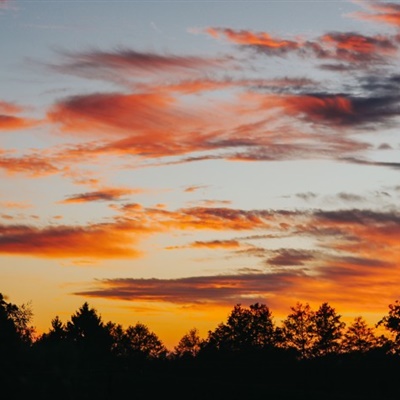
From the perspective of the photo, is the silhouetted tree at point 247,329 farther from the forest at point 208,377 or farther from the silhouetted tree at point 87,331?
the forest at point 208,377

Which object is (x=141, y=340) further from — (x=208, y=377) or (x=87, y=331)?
(x=208, y=377)

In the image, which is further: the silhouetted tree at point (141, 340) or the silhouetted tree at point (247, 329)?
the silhouetted tree at point (141, 340)

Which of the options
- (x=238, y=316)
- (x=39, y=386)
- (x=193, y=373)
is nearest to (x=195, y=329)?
(x=238, y=316)

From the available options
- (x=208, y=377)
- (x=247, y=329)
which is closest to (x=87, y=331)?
(x=247, y=329)

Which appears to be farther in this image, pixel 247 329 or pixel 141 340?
pixel 141 340

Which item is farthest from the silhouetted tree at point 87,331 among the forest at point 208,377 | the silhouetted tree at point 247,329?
the forest at point 208,377

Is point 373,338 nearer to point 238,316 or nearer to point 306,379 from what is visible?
point 238,316

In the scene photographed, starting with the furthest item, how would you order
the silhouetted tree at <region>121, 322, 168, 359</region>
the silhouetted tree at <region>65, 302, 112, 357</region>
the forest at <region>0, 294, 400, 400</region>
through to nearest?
the silhouetted tree at <region>121, 322, 168, 359</region>, the silhouetted tree at <region>65, 302, 112, 357</region>, the forest at <region>0, 294, 400, 400</region>

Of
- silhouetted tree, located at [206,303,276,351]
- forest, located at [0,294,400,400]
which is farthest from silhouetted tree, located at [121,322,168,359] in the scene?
forest, located at [0,294,400,400]

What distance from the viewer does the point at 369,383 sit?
47.7 metres

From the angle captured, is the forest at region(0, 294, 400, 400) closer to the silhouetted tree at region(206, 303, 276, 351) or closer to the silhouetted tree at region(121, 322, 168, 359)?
the silhouetted tree at region(206, 303, 276, 351)

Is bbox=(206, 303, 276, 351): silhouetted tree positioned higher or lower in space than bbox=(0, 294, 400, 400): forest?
higher

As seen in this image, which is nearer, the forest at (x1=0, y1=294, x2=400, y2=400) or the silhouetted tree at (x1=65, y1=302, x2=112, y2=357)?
the forest at (x1=0, y1=294, x2=400, y2=400)

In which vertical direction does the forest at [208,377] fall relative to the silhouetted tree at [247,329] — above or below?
below
